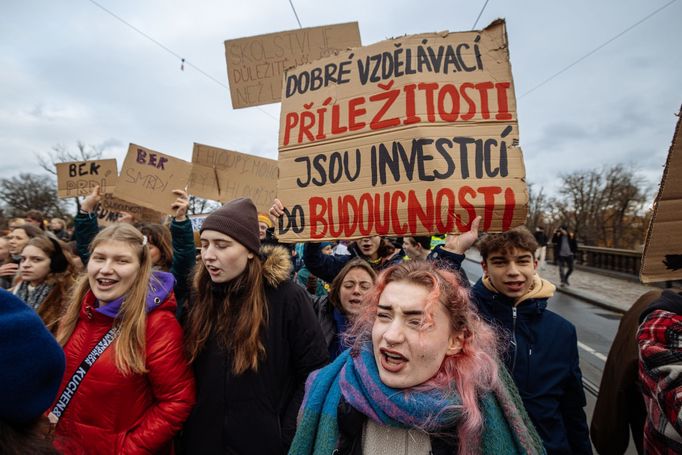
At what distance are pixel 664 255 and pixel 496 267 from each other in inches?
33.6

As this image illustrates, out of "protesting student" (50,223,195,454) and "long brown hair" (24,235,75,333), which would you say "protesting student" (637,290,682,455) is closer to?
"protesting student" (50,223,195,454)

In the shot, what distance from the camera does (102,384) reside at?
1730mm

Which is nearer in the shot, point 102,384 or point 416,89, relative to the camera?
point 102,384

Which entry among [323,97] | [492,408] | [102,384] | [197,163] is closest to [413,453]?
[492,408]

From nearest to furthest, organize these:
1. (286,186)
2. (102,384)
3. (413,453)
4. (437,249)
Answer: (413,453)
(102,384)
(437,249)
(286,186)

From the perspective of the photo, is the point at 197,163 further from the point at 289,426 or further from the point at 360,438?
the point at 360,438

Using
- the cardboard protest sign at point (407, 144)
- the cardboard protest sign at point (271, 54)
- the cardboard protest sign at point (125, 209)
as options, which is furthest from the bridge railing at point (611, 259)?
the cardboard protest sign at point (125, 209)

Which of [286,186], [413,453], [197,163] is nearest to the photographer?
[413,453]

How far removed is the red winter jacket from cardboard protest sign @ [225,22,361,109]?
2.34 meters

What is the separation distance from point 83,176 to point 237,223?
13.3 ft

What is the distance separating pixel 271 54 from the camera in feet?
11.1

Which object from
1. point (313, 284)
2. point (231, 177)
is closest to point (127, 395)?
point (313, 284)

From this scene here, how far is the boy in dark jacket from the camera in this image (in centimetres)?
191

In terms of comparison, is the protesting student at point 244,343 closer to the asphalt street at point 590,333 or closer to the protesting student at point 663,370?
the protesting student at point 663,370
